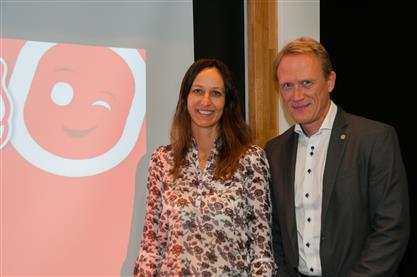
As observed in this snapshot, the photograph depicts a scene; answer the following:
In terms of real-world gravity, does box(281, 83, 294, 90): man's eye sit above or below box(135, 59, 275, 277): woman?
above

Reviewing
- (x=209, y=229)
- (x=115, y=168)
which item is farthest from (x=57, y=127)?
(x=209, y=229)

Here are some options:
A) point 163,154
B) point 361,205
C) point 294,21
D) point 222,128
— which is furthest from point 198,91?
point 294,21

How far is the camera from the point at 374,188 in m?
1.83

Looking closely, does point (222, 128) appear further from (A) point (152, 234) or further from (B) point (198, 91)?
(A) point (152, 234)

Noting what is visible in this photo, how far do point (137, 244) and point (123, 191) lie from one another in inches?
13.6

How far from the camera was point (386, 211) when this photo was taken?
180cm

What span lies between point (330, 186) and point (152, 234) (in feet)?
2.70

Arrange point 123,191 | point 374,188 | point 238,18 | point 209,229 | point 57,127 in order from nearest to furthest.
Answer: point 374,188
point 209,229
point 57,127
point 123,191
point 238,18

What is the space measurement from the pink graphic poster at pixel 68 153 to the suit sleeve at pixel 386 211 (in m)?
1.50

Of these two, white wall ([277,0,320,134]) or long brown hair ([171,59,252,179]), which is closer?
long brown hair ([171,59,252,179])

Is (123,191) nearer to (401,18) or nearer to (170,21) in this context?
(170,21)

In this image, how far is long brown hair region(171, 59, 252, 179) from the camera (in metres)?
2.15

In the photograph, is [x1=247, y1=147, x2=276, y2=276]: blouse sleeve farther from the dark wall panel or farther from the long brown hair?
the dark wall panel

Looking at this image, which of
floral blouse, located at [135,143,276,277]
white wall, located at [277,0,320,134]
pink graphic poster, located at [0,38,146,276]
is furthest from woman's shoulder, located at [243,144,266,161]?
white wall, located at [277,0,320,134]
